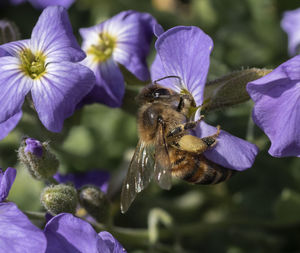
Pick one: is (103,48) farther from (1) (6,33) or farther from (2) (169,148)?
(2) (169,148)

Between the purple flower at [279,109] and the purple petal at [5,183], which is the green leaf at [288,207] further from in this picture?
the purple petal at [5,183]

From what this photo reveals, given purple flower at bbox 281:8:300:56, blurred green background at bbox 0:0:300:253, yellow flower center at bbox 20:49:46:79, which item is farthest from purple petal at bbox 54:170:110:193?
purple flower at bbox 281:8:300:56

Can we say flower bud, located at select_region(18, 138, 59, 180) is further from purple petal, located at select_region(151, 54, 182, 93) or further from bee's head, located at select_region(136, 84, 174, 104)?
purple petal, located at select_region(151, 54, 182, 93)

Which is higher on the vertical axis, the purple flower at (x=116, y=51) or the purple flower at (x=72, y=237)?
the purple flower at (x=116, y=51)

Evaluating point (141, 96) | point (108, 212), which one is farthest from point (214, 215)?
point (141, 96)

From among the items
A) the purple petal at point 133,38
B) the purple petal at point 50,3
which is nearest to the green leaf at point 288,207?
the purple petal at point 133,38

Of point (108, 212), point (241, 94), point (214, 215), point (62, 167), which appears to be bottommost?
point (214, 215)

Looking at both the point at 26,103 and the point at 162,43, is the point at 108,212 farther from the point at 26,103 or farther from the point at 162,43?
the point at 162,43
